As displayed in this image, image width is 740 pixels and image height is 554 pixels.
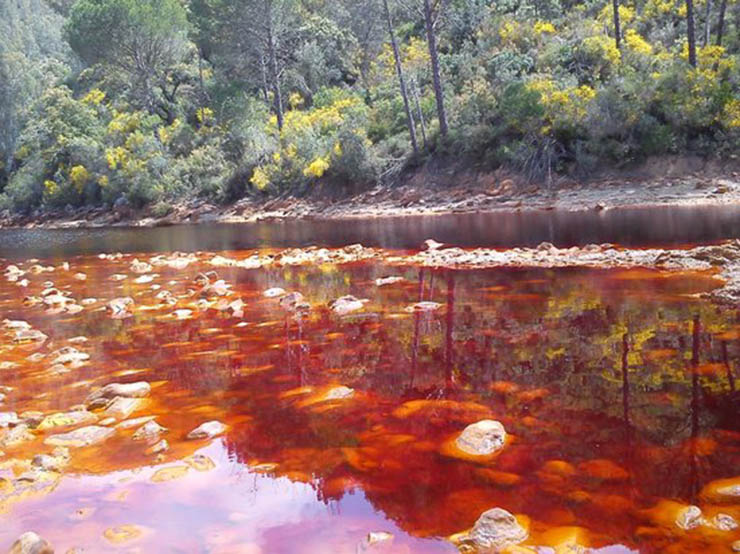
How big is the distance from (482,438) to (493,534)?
1211mm

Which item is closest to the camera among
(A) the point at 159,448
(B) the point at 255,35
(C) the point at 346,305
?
(A) the point at 159,448

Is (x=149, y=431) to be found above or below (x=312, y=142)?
below

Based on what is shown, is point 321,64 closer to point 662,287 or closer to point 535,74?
point 535,74

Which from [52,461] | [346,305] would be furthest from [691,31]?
[52,461]

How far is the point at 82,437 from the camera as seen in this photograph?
17.4 feet

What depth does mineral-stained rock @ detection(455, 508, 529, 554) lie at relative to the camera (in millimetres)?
3383

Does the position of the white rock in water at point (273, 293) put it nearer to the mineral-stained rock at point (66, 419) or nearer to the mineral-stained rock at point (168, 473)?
the mineral-stained rock at point (66, 419)

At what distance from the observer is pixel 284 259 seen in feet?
53.5

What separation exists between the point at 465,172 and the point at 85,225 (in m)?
27.5

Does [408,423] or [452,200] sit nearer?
[408,423]

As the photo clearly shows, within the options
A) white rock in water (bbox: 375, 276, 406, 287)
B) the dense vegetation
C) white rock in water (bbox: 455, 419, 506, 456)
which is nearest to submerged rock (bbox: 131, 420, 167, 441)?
white rock in water (bbox: 455, 419, 506, 456)

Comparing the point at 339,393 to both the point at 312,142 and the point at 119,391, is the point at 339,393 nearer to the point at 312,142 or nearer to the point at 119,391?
the point at 119,391

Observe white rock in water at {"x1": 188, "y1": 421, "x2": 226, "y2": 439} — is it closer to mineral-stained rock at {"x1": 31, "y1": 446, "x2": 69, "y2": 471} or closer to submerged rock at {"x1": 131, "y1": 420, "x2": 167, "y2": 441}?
submerged rock at {"x1": 131, "y1": 420, "x2": 167, "y2": 441}

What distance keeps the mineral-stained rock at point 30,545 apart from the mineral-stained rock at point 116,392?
2600mm
